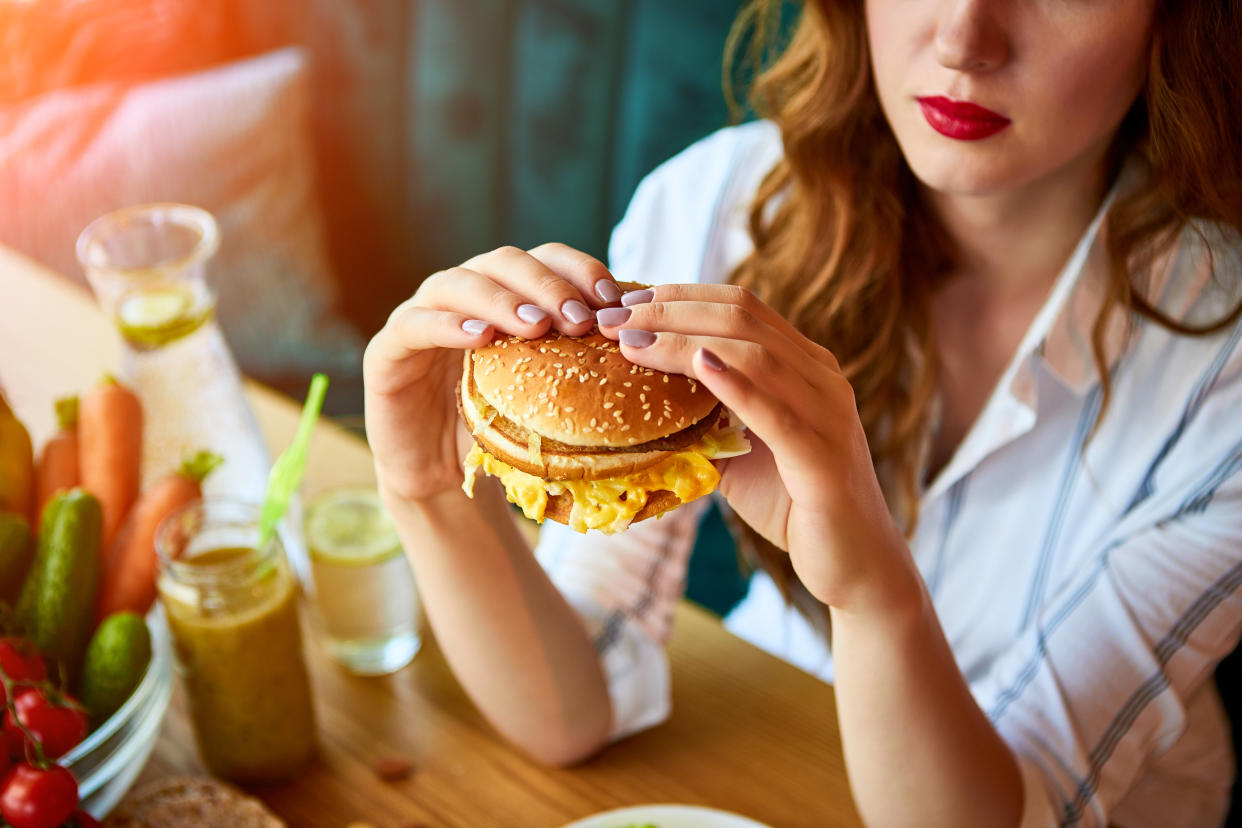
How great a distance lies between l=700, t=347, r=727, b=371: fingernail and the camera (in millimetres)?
875

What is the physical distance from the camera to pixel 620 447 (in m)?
1.04

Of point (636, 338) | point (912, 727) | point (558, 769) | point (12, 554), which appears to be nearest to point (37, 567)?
point (12, 554)

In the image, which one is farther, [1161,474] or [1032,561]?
[1032,561]

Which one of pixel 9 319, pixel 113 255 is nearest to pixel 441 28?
pixel 9 319

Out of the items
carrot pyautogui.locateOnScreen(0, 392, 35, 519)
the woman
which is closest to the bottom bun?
the woman

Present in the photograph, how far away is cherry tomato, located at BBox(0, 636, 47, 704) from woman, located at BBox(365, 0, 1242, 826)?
38cm

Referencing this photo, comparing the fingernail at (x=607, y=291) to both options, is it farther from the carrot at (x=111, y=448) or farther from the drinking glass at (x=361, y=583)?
the carrot at (x=111, y=448)

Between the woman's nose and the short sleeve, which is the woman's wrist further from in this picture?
the woman's nose

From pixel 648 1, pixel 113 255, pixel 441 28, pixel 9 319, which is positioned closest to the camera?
pixel 113 255

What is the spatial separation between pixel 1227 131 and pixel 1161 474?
45 centimetres

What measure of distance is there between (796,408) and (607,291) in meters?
0.21

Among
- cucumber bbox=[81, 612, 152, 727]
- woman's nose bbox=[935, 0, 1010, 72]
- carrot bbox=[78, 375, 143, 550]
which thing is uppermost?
woman's nose bbox=[935, 0, 1010, 72]

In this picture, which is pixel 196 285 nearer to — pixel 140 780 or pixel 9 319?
pixel 140 780

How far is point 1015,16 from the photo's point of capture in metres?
1.18
